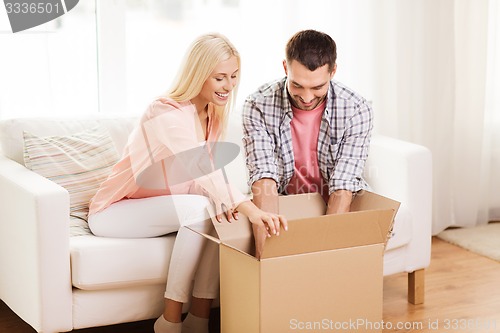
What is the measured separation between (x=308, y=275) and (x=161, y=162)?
66 cm

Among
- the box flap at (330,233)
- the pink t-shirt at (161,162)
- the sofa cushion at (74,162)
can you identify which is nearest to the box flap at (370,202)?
the box flap at (330,233)

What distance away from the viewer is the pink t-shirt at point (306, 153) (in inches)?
106

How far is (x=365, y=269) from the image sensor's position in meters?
2.27

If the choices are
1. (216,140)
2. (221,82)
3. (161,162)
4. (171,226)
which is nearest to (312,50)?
(221,82)

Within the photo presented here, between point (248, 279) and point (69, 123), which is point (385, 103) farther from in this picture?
point (248, 279)

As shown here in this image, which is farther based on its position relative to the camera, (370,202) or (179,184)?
(179,184)

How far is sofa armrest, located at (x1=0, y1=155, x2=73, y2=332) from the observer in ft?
7.68

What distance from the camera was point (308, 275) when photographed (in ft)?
7.17

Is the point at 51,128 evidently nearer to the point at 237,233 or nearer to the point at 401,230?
the point at 237,233

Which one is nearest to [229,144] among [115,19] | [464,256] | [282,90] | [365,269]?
Answer: [282,90]

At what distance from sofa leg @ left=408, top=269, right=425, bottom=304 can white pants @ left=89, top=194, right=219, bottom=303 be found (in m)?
0.80

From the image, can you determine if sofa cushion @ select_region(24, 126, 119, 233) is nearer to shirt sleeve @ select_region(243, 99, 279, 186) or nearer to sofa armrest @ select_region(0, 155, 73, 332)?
sofa armrest @ select_region(0, 155, 73, 332)

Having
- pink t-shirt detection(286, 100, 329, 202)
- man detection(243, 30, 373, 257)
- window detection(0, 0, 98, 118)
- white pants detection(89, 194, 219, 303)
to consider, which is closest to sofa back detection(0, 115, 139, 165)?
window detection(0, 0, 98, 118)

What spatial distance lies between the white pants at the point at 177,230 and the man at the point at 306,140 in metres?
0.21
